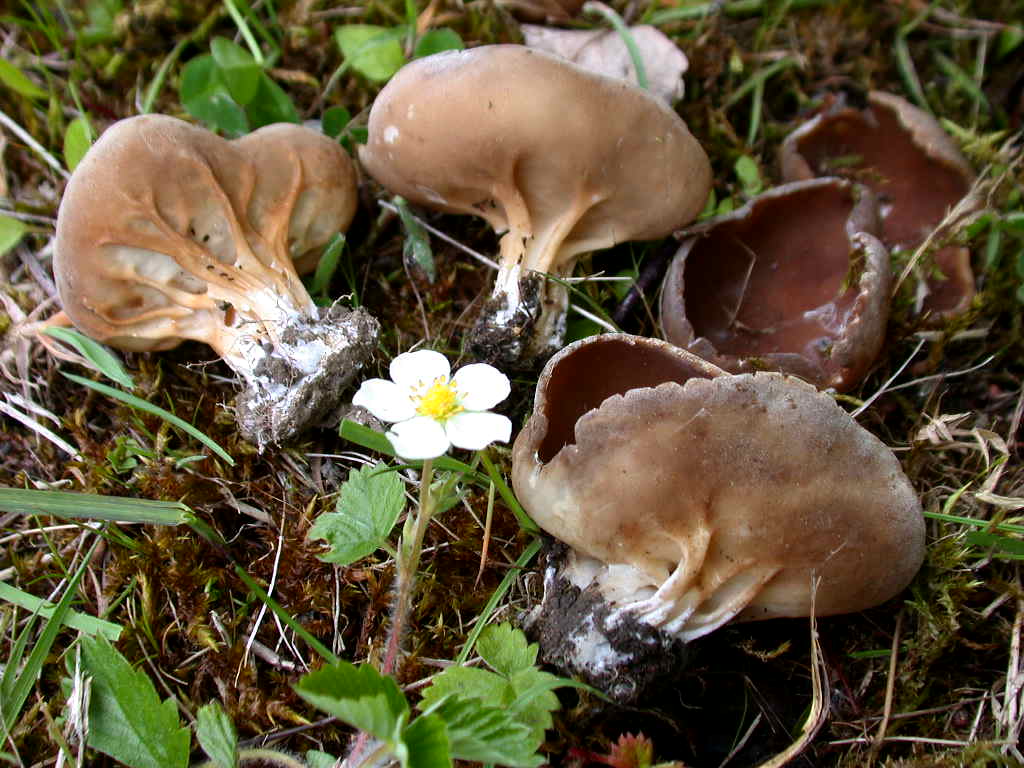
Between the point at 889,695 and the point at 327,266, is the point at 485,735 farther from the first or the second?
the point at 327,266

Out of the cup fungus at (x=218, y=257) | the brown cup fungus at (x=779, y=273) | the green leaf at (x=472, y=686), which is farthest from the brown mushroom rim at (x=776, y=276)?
the green leaf at (x=472, y=686)

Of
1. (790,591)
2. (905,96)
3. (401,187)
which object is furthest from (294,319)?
(905,96)

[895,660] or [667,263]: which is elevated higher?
[667,263]

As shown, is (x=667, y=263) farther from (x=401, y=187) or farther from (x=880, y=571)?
(x=880, y=571)

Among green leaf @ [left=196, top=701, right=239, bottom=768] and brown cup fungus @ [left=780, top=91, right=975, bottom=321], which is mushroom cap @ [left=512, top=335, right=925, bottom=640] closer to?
green leaf @ [left=196, top=701, right=239, bottom=768]

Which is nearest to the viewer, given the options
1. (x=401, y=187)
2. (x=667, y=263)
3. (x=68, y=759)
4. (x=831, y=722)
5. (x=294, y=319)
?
(x=68, y=759)

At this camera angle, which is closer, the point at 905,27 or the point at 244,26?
the point at 244,26

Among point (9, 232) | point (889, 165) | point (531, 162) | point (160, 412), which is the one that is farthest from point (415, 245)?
point (889, 165)
